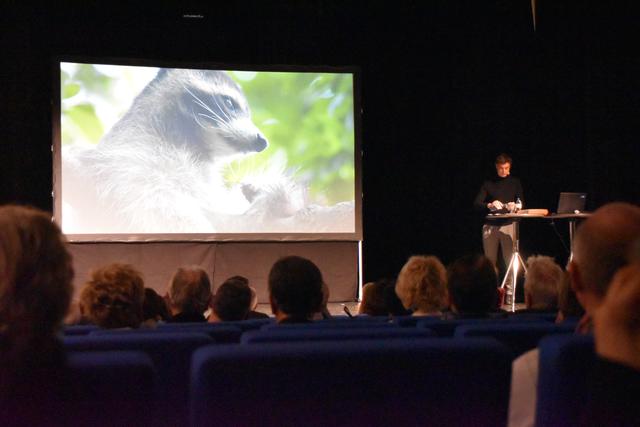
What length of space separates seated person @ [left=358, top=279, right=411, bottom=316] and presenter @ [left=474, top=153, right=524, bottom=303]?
261cm

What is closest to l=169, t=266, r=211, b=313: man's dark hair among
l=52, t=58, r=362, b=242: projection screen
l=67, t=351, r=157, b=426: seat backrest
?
l=67, t=351, r=157, b=426: seat backrest

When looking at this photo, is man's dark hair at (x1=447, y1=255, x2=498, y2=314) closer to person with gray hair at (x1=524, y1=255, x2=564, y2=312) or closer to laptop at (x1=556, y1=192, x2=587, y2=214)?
person with gray hair at (x1=524, y1=255, x2=564, y2=312)

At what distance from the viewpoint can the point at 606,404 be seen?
0.79 metres

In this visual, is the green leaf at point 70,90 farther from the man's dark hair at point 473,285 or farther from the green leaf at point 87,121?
the man's dark hair at point 473,285

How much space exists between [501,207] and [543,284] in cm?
306

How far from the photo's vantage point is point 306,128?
7363 millimetres

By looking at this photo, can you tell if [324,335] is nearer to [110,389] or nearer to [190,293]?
[110,389]

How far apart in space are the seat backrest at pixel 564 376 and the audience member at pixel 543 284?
2372 mm

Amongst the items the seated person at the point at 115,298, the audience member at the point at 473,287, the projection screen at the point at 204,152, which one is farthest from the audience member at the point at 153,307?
the projection screen at the point at 204,152

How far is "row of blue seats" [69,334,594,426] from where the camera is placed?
101 cm

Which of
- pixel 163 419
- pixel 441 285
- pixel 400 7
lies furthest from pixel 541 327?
pixel 400 7

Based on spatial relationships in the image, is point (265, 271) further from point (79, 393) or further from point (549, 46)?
point (79, 393)

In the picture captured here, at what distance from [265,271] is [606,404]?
6.72 meters

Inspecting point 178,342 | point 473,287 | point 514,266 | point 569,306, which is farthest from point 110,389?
point 514,266
